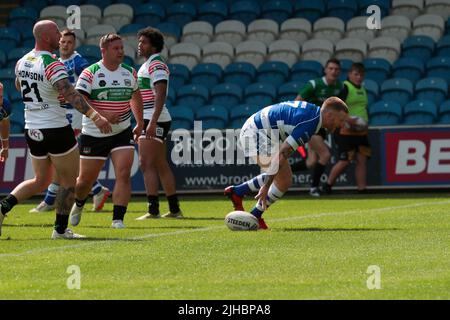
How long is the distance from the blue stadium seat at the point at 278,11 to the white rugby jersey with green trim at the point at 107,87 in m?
12.5

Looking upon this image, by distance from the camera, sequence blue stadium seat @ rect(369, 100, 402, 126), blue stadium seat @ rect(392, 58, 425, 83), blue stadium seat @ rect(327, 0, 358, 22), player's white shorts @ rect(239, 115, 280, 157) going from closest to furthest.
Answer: player's white shorts @ rect(239, 115, 280, 157), blue stadium seat @ rect(369, 100, 402, 126), blue stadium seat @ rect(392, 58, 425, 83), blue stadium seat @ rect(327, 0, 358, 22)

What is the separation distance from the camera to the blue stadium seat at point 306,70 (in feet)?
76.8

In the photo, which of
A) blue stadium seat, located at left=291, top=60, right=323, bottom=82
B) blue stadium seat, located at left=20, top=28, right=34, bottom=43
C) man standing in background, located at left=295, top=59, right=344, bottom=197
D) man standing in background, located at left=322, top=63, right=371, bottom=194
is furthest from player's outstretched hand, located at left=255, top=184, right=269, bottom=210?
blue stadium seat, located at left=20, top=28, right=34, bottom=43

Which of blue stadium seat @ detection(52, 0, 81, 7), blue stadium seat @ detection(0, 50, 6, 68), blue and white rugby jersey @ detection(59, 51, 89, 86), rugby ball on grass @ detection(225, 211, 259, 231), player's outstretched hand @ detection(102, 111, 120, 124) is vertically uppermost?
blue stadium seat @ detection(52, 0, 81, 7)

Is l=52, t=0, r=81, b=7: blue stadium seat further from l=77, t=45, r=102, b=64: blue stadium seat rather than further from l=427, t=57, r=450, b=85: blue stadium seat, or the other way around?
l=427, t=57, r=450, b=85: blue stadium seat

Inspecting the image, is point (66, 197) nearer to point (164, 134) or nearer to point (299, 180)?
point (164, 134)

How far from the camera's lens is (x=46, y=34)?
11.9m

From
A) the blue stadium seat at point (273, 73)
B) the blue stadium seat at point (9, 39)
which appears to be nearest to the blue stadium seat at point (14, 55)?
the blue stadium seat at point (9, 39)

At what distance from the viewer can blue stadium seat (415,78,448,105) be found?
22219 mm

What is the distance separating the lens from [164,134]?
50.8 ft

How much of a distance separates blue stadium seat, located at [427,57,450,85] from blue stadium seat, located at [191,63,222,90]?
4059 mm

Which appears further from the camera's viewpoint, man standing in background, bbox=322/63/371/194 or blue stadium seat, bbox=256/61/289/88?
blue stadium seat, bbox=256/61/289/88

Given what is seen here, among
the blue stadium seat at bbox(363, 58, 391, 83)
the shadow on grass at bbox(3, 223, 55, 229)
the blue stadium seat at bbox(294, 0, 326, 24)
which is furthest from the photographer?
the blue stadium seat at bbox(294, 0, 326, 24)

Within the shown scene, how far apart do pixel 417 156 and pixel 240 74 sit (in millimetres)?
4963
